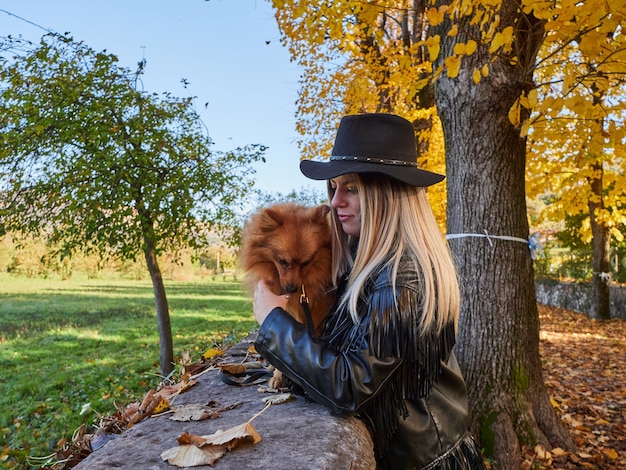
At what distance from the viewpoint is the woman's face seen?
2229 mm

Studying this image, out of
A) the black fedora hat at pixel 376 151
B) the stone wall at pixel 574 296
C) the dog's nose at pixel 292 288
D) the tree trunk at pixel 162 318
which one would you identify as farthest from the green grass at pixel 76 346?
the stone wall at pixel 574 296

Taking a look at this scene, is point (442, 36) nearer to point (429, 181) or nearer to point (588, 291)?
point (429, 181)

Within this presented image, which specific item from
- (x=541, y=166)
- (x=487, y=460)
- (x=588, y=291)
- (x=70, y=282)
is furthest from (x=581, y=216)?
(x=70, y=282)

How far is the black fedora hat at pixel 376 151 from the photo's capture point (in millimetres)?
2096

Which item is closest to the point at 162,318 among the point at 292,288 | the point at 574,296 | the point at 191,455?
the point at 292,288

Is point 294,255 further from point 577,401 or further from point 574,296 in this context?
point 574,296

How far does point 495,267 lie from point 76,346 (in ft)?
38.7

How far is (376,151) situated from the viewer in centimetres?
214

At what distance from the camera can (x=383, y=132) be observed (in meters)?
2.19

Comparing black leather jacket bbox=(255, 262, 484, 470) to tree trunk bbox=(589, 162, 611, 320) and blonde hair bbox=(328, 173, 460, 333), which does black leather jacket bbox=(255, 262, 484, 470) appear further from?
tree trunk bbox=(589, 162, 611, 320)

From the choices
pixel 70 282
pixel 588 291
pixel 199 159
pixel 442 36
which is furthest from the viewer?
pixel 70 282

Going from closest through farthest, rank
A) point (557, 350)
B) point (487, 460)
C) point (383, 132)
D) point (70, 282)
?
point (383, 132) → point (487, 460) → point (557, 350) → point (70, 282)

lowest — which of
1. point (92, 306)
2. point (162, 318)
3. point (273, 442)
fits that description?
point (92, 306)

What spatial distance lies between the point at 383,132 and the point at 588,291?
1830cm
